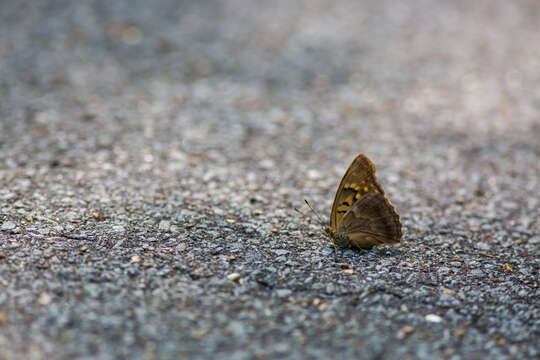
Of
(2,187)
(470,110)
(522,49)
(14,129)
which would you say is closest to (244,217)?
(2,187)

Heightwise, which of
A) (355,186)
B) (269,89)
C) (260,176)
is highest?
(269,89)

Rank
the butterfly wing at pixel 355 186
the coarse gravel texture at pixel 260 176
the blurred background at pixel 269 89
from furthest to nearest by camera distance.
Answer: the blurred background at pixel 269 89, the butterfly wing at pixel 355 186, the coarse gravel texture at pixel 260 176

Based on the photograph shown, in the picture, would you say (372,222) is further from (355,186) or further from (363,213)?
(355,186)

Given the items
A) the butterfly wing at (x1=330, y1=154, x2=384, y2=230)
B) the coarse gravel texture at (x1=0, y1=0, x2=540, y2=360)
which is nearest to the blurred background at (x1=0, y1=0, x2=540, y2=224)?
the coarse gravel texture at (x1=0, y1=0, x2=540, y2=360)

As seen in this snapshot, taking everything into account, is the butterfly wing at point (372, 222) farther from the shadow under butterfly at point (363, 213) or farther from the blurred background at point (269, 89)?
the blurred background at point (269, 89)

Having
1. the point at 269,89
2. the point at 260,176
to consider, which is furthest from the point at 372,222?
the point at 269,89

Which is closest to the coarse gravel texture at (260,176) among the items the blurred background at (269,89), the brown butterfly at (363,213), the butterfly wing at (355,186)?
the blurred background at (269,89)

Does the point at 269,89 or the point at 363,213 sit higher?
the point at 269,89
